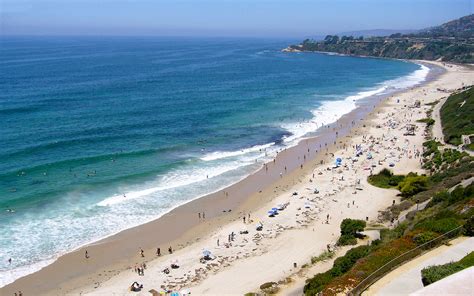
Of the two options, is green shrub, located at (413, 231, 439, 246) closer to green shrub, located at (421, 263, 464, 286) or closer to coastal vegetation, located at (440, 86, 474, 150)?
green shrub, located at (421, 263, 464, 286)

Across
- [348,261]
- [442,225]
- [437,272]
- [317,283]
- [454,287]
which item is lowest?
[317,283]

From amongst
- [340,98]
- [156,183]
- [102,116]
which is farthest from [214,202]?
[340,98]

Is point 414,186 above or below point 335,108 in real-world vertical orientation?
below

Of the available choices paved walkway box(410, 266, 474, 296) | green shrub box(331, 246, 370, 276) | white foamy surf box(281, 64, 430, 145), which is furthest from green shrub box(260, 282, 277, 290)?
white foamy surf box(281, 64, 430, 145)

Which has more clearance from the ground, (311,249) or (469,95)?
(469,95)

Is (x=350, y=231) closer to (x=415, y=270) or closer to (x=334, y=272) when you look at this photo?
(x=334, y=272)

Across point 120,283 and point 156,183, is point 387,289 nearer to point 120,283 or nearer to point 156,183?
point 120,283

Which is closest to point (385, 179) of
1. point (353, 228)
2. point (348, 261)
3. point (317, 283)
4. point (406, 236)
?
point (353, 228)
